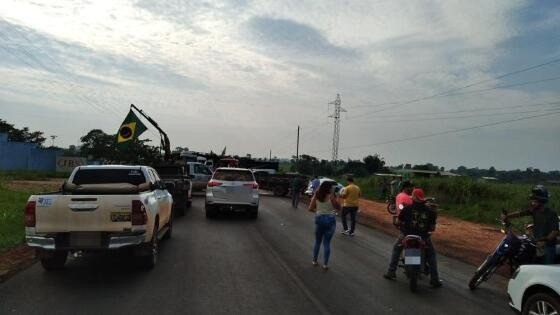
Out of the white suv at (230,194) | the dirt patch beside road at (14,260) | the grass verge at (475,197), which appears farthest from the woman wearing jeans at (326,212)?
the grass verge at (475,197)

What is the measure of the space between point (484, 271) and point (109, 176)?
→ 7.15 meters

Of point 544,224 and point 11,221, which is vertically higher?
point 544,224

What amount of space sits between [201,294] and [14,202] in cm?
1486

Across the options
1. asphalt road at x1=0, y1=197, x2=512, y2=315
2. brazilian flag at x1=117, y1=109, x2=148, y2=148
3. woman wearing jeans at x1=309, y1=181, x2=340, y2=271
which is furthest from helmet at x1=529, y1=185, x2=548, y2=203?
brazilian flag at x1=117, y1=109, x2=148, y2=148

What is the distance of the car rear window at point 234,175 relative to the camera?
60.9ft

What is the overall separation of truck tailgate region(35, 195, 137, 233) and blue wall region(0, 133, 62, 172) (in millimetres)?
51164

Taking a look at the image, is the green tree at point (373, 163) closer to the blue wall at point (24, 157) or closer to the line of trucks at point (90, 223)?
the blue wall at point (24, 157)

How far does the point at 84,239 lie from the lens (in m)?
8.23

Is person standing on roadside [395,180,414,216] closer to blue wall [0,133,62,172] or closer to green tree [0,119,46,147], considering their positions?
blue wall [0,133,62,172]

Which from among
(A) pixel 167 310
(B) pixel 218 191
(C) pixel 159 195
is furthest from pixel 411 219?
A: (B) pixel 218 191

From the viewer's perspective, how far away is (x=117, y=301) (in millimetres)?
6941

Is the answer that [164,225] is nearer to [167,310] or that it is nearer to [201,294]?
[201,294]

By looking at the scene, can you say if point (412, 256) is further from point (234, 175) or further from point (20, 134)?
point (20, 134)

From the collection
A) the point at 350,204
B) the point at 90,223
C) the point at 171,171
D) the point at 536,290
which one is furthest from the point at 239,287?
the point at 171,171
